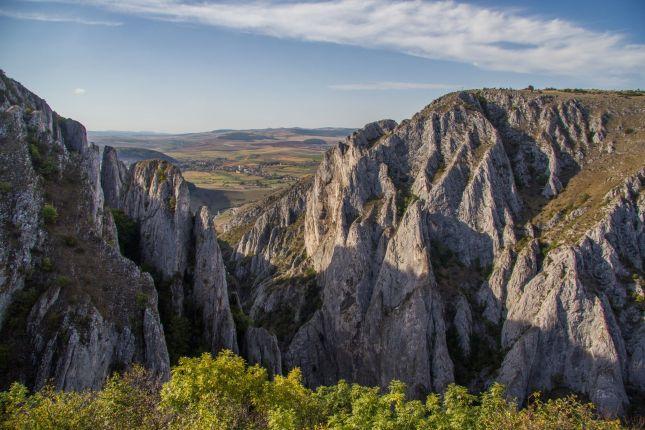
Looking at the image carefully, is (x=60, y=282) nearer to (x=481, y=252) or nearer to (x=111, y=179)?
(x=111, y=179)

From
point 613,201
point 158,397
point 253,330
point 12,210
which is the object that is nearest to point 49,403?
point 158,397

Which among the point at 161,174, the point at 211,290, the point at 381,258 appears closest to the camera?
the point at 211,290

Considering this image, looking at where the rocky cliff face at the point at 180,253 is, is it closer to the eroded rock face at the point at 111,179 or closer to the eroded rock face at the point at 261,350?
the eroded rock face at the point at 261,350

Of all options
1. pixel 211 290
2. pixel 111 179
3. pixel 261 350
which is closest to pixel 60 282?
pixel 211 290

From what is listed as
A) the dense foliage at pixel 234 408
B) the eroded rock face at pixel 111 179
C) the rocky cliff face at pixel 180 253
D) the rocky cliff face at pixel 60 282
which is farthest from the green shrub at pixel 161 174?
the dense foliage at pixel 234 408

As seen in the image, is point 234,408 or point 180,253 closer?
point 234,408

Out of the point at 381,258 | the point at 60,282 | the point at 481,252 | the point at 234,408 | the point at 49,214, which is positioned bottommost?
the point at 381,258

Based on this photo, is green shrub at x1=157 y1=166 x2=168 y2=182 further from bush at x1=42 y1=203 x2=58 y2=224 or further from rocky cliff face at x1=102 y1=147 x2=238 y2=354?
bush at x1=42 y1=203 x2=58 y2=224

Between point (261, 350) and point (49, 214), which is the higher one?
point (49, 214)
